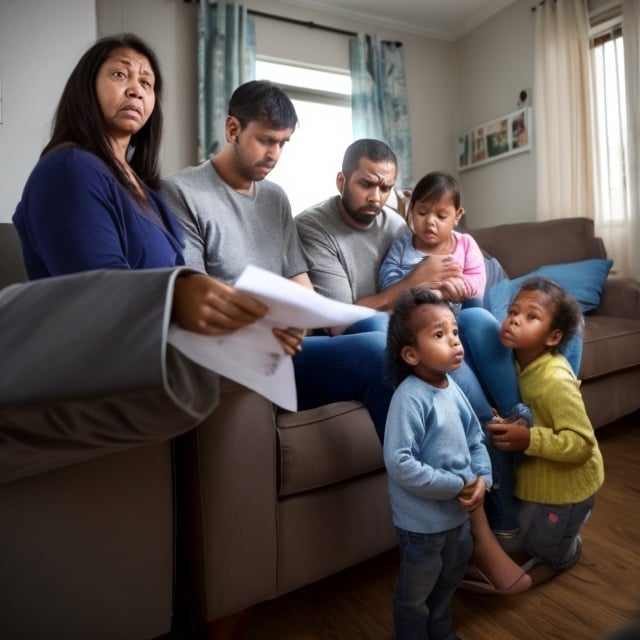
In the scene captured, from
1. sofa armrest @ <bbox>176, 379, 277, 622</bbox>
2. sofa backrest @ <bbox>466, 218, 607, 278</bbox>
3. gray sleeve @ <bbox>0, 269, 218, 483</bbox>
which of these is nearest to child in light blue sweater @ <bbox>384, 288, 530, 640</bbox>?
sofa armrest @ <bbox>176, 379, 277, 622</bbox>

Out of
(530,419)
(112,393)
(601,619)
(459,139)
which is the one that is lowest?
(601,619)

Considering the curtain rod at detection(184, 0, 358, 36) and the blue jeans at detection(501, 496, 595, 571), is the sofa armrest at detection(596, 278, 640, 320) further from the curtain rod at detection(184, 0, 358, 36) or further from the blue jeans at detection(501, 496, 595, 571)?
the curtain rod at detection(184, 0, 358, 36)

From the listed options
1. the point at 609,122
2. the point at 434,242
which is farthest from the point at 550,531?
the point at 609,122

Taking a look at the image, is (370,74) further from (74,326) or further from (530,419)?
(74,326)

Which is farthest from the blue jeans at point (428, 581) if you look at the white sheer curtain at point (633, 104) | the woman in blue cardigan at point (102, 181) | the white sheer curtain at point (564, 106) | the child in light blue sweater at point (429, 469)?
the white sheer curtain at point (564, 106)

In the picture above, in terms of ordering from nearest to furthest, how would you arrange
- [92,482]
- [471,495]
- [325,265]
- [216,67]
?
[92,482]
[471,495]
[325,265]
[216,67]

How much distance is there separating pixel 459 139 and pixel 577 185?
1159 mm

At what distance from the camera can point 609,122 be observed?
114 inches

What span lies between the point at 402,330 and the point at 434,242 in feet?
2.02

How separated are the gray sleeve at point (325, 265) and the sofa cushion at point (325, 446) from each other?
0.41 meters

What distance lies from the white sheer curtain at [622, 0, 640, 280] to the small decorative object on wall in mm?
653

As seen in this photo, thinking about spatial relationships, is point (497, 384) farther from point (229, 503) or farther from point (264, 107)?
point (264, 107)

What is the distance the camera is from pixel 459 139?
392 cm

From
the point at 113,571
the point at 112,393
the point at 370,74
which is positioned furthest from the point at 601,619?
the point at 370,74
